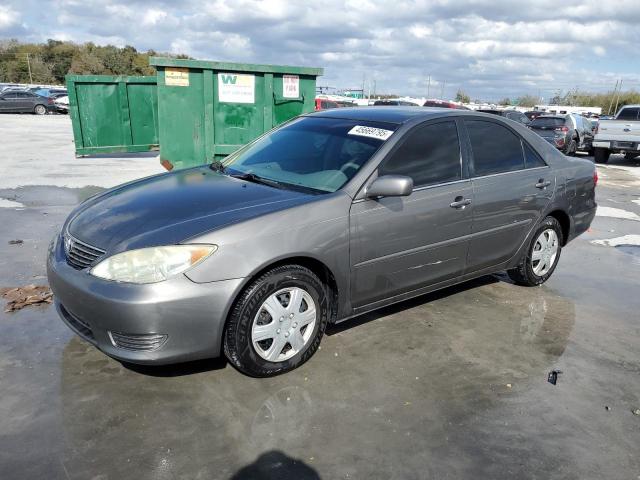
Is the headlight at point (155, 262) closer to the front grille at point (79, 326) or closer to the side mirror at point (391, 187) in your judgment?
the front grille at point (79, 326)

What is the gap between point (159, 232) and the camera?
9.88 ft

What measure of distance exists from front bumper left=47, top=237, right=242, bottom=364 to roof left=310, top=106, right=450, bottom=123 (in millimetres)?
1893

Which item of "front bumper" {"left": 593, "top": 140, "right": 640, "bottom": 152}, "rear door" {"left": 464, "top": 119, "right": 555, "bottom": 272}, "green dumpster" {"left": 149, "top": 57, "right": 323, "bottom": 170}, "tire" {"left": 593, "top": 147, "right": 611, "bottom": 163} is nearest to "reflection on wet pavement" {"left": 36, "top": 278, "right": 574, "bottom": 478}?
"rear door" {"left": 464, "top": 119, "right": 555, "bottom": 272}

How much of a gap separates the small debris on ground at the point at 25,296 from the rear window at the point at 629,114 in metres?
17.2

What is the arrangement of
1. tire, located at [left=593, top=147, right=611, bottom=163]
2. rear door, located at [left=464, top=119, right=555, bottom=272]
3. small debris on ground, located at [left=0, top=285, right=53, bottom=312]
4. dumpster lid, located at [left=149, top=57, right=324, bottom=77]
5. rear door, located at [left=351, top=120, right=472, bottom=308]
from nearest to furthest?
1. rear door, located at [left=351, top=120, right=472, bottom=308]
2. small debris on ground, located at [left=0, top=285, right=53, bottom=312]
3. rear door, located at [left=464, top=119, right=555, bottom=272]
4. dumpster lid, located at [left=149, top=57, right=324, bottom=77]
5. tire, located at [left=593, top=147, right=611, bottom=163]

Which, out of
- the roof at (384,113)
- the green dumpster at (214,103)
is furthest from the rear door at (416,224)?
the green dumpster at (214,103)

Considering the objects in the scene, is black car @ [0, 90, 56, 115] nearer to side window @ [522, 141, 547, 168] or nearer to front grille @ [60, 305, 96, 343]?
front grille @ [60, 305, 96, 343]

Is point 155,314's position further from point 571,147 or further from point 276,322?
point 571,147

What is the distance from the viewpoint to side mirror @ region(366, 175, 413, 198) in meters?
3.46

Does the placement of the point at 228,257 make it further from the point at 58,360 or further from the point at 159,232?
the point at 58,360

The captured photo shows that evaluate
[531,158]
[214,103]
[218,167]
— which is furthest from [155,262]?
[214,103]

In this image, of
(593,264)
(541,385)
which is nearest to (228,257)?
(541,385)

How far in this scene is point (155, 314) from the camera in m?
2.81

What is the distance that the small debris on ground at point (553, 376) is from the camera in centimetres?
349
